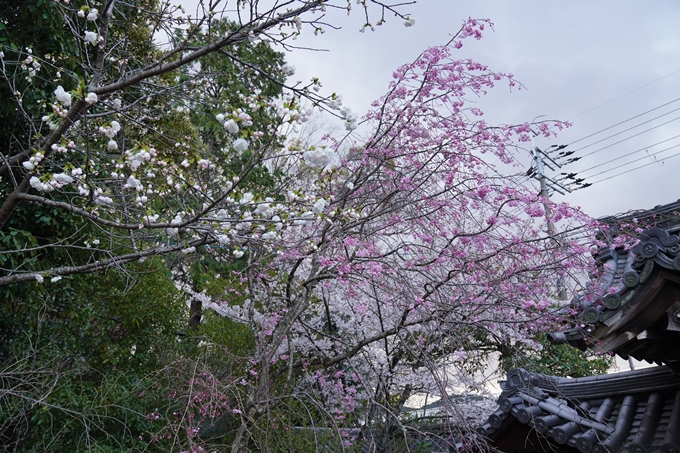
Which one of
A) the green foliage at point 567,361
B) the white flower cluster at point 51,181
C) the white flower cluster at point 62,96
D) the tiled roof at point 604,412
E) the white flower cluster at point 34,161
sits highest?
the white flower cluster at point 62,96

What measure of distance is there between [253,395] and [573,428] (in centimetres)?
269

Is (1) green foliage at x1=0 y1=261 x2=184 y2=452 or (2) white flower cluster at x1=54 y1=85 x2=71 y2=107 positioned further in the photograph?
(1) green foliage at x1=0 y1=261 x2=184 y2=452

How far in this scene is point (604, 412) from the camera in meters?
4.02

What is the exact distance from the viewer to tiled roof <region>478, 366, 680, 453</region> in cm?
350

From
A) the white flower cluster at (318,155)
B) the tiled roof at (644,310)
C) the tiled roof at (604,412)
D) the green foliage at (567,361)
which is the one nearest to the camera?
the white flower cluster at (318,155)

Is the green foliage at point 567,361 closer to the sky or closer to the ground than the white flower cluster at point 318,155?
closer to the ground

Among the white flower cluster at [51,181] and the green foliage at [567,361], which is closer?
the white flower cluster at [51,181]

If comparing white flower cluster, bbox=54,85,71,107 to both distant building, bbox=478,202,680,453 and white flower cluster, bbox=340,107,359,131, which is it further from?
distant building, bbox=478,202,680,453

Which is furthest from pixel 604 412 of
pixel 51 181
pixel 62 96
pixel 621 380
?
pixel 62 96

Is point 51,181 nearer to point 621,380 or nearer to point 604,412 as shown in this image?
point 604,412

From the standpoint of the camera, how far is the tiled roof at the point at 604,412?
3.50 meters

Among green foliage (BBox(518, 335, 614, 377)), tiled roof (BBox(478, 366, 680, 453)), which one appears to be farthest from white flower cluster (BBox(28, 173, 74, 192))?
green foliage (BBox(518, 335, 614, 377))

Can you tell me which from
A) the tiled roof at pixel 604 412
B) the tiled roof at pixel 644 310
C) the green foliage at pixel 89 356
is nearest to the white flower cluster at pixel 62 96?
→ the green foliage at pixel 89 356

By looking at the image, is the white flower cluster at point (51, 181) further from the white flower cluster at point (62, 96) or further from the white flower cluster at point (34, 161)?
the white flower cluster at point (62, 96)
